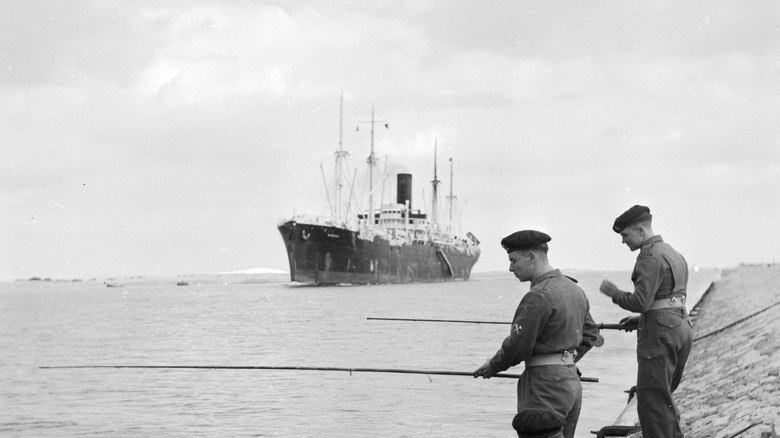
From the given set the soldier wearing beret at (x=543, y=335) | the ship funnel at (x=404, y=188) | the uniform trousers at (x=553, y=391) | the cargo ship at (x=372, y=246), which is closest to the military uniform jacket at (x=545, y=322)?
the soldier wearing beret at (x=543, y=335)

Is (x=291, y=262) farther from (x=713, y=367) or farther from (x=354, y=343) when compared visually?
(x=713, y=367)

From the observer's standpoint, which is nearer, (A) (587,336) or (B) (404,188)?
(A) (587,336)

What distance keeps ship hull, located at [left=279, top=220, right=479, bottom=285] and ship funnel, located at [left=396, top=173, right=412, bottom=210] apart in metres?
7.90

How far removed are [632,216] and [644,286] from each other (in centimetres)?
50

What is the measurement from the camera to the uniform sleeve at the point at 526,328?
427 centimetres

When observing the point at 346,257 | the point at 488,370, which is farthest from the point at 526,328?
the point at 346,257

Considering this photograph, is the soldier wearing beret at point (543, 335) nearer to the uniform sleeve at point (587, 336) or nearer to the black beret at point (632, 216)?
the uniform sleeve at point (587, 336)

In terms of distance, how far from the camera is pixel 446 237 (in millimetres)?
110125

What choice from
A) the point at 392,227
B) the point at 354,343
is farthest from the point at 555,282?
the point at 392,227

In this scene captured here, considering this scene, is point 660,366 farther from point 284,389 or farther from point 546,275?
point 284,389

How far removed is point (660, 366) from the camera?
5539mm

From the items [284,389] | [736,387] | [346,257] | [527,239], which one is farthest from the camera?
[346,257]

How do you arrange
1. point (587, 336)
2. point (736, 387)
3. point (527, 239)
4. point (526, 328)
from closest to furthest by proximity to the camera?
point (526, 328) < point (527, 239) < point (587, 336) < point (736, 387)

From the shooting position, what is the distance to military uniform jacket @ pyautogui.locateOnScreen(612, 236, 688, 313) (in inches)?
215
